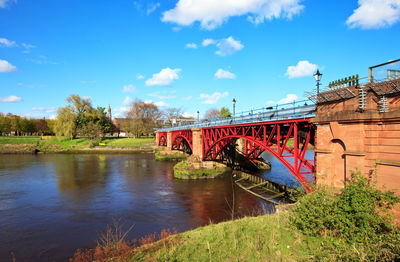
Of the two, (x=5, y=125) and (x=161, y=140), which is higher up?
(x=5, y=125)

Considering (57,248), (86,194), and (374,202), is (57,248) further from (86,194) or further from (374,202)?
(374,202)

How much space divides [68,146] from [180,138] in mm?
38201

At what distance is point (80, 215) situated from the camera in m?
17.2

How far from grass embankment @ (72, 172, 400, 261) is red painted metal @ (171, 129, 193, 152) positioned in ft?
84.6

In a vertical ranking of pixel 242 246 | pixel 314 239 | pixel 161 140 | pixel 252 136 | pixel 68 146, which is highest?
pixel 252 136

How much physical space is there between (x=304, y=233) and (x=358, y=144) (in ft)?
16.4

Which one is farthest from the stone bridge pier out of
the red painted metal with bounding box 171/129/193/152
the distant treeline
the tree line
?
the distant treeline

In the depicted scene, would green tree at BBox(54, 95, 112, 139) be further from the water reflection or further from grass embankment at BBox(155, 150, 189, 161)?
the water reflection

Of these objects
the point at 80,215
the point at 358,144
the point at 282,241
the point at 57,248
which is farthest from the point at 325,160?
the point at 80,215

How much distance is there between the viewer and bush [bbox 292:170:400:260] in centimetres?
716

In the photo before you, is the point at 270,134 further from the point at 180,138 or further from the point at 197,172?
the point at 180,138

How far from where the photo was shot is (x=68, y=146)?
66.0m

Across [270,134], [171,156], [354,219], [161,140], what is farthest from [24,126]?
[354,219]

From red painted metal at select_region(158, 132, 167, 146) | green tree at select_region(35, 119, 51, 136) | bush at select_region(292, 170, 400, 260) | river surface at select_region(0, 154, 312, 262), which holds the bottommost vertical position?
river surface at select_region(0, 154, 312, 262)
